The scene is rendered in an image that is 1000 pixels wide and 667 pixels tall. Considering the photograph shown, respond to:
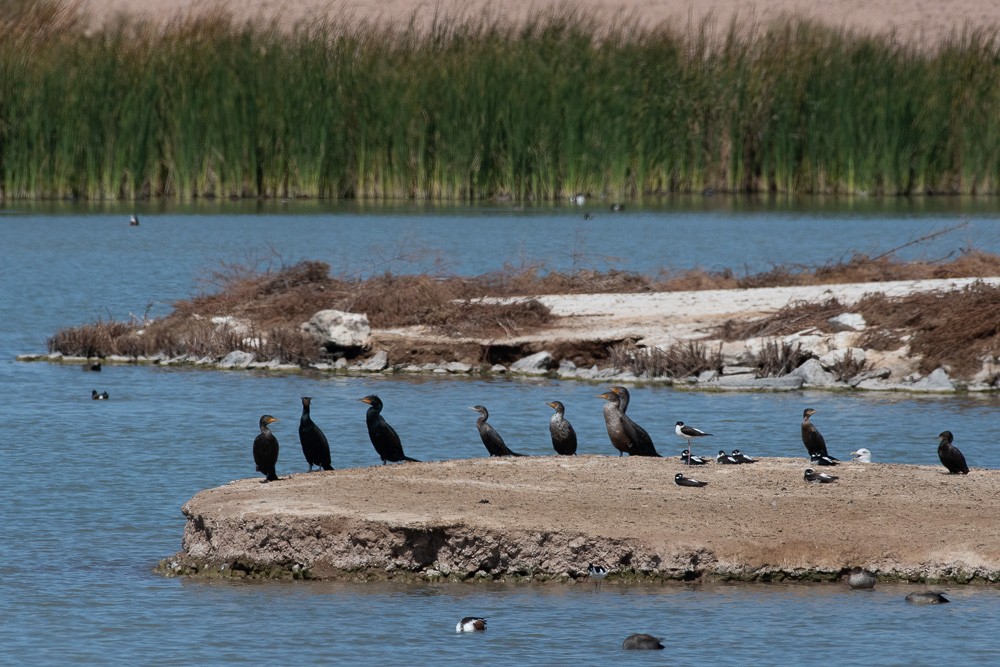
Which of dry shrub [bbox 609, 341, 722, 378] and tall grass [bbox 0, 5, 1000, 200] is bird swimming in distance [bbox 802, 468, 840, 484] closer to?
dry shrub [bbox 609, 341, 722, 378]

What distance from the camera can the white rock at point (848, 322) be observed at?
2068 cm

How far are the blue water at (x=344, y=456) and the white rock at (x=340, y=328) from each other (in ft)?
1.95

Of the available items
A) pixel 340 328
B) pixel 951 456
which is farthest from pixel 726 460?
pixel 340 328

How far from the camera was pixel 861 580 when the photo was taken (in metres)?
11.4

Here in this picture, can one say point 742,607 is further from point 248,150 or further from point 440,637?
point 248,150

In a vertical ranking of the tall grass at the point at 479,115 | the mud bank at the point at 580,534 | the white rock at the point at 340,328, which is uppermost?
the tall grass at the point at 479,115

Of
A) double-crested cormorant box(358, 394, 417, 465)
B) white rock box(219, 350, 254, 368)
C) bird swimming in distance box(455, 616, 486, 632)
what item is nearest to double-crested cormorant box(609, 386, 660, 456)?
double-crested cormorant box(358, 394, 417, 465)

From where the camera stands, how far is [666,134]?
3916 cm

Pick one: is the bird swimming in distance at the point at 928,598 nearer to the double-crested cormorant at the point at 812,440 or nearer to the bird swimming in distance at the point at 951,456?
the bird swimming in distance at the point at 951,456

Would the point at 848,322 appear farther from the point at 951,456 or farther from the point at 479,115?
the point at 479,115

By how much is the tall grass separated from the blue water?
140 inches

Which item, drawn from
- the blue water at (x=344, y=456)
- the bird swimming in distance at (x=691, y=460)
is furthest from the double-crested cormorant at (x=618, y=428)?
the blue water at (x=344, y=456)

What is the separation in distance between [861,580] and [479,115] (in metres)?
27.0

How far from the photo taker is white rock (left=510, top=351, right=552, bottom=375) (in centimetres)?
2109
